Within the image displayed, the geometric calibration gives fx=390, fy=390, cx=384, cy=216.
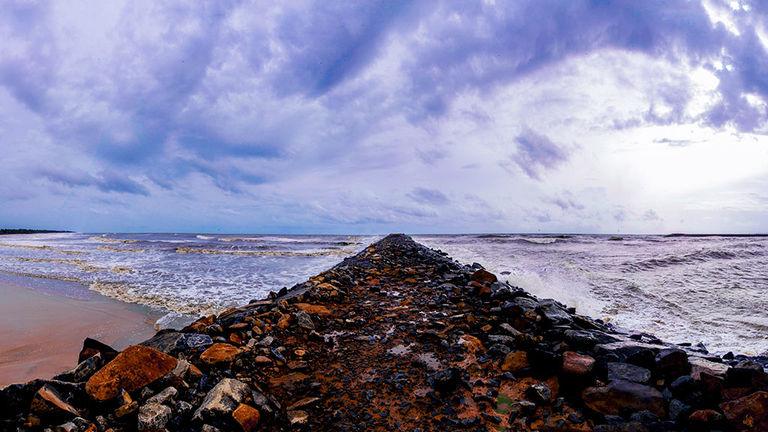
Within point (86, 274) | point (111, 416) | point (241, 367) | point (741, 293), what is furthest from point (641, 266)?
point (86, 274)

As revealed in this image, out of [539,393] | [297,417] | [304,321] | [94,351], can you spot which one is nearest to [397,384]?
A: [297,417]

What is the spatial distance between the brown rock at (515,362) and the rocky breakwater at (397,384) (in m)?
0.01

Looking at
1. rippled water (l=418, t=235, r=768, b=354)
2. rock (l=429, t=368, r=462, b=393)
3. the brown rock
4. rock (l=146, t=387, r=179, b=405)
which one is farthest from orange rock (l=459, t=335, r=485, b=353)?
rippled water (l=418, t=235, r=768, b=354)

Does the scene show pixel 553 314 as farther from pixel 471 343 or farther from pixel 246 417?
pixel 246 417

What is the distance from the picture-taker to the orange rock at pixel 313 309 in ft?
20.5

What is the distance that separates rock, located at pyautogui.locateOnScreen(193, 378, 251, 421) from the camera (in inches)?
119

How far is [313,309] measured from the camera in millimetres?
6348

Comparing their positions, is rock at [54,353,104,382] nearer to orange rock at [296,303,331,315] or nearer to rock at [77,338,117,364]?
rock at [77,338,117,364]

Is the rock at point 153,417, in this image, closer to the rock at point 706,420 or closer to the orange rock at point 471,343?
the orange rock at point 471,343

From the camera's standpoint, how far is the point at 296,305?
6367 mm

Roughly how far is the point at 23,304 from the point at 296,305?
28.4 feet

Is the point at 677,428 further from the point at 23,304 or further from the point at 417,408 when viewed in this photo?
the point at 23,304

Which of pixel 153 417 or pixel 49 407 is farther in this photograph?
pixel 153 417

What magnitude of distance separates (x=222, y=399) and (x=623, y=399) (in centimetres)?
321
